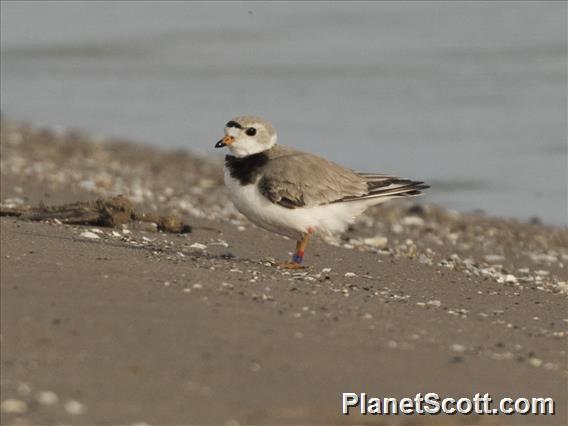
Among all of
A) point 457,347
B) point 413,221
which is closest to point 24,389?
point 457,347

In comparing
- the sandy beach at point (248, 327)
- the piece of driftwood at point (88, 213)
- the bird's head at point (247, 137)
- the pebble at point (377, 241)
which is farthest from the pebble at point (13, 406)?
the pebble at point (377, 241)

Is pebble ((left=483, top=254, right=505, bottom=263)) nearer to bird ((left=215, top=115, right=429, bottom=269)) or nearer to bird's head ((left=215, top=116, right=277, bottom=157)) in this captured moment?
bird ((left=215, top=115, right=429, bottom=269))

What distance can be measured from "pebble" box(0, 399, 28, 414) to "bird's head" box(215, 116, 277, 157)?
144 inches

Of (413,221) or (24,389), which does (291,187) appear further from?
(413,221)

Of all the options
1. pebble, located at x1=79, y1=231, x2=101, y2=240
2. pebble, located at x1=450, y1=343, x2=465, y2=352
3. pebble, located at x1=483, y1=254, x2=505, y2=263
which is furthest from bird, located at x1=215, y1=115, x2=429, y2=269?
pebble, located at x1=450, y1=343, x2=465, y2=352

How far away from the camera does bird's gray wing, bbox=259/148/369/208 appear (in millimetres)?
7926

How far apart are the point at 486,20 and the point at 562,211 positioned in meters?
14.7

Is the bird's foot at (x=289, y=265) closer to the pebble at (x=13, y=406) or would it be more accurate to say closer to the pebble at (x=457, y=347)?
the pebble at (x=457, y=347)

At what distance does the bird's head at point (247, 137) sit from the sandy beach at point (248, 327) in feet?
Result: 2.47

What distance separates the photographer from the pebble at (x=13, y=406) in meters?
4.60

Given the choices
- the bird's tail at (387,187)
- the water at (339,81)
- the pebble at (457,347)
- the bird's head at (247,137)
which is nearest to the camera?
the pebble at (457,347)

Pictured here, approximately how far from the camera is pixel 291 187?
796 cm

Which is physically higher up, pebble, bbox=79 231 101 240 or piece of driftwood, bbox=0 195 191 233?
piece of driftwood, bbox=0 195 191 233

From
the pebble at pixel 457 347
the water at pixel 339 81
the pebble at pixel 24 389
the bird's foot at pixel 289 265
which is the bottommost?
the pebble at pixel 24 389
